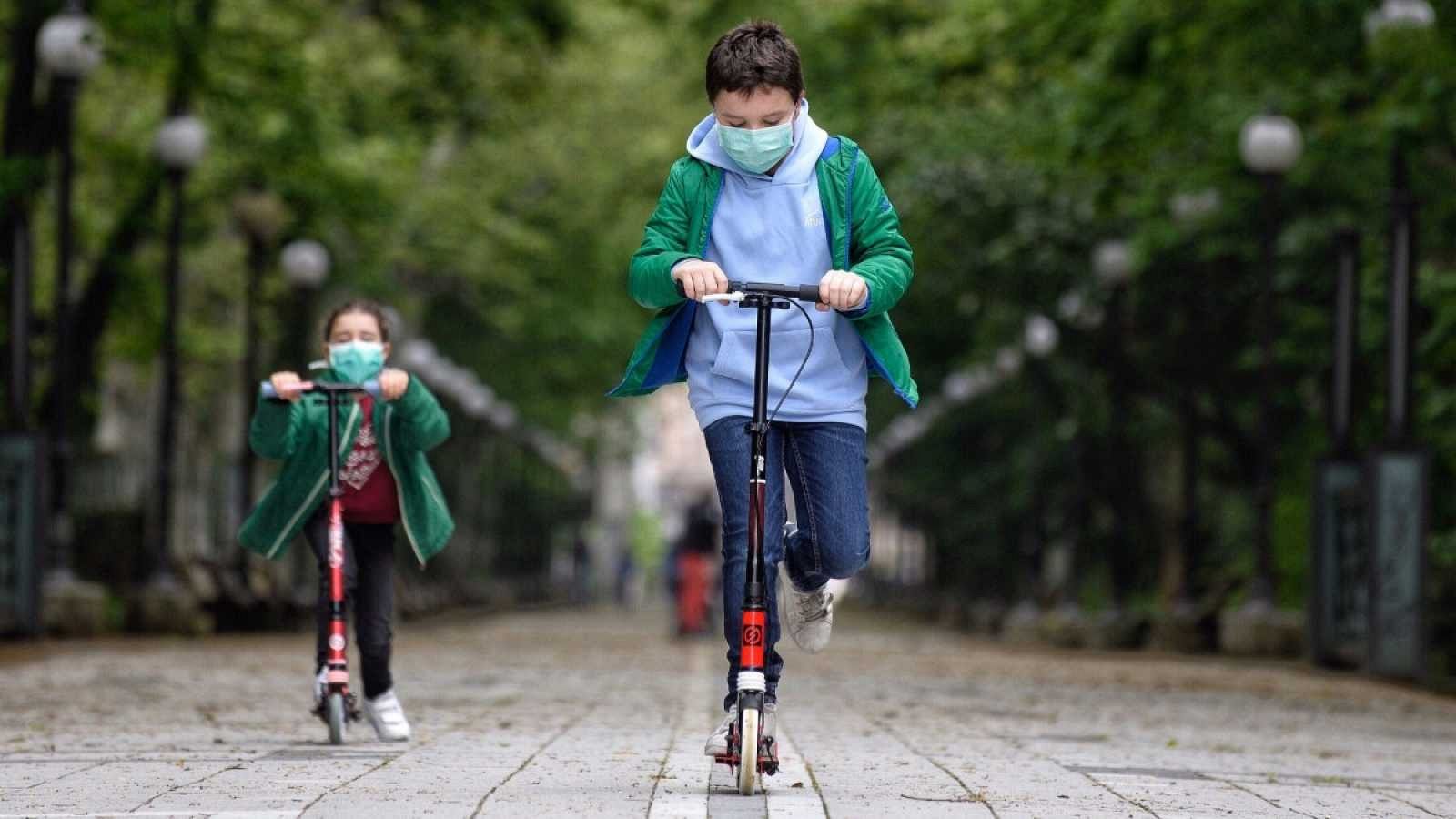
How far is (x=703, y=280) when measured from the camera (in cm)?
632

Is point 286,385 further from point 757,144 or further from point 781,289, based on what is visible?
point 781,289

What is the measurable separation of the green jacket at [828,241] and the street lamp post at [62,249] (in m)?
11.9

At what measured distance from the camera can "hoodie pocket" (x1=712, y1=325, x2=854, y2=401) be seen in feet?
21.8

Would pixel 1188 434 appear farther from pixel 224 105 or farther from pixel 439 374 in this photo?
pixel 439 374

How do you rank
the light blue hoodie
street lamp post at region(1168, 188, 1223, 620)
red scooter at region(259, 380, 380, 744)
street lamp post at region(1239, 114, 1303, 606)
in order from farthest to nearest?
street lamp post at region(1168, 188, 1223, 620)
street lamp post at region(1239, 114, 1303, 606)
red scooter at region(259, 380, 380, 744)
the light blue hoodie

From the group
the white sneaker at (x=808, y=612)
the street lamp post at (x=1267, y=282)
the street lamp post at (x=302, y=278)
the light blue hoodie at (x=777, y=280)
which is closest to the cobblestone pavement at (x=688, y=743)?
the white sneaker at (x=808, y=612)

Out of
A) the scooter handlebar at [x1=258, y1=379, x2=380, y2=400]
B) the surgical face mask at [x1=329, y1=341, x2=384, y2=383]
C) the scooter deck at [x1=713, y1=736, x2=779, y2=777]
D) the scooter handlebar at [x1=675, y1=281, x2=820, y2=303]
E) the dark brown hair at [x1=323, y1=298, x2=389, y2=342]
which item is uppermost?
the dark brown hair at [x1=323, y1=298, x2=389, y2=342]

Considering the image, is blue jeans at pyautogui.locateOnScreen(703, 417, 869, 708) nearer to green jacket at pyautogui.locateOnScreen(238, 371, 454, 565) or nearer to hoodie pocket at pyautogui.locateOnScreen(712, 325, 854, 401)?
hoodie pocket at pyautogui.locateOnScreen(712, 325, 854, 401)

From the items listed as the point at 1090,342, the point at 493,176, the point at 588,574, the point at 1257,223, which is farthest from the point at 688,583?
the point at 588,574

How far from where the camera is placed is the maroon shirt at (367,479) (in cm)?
862

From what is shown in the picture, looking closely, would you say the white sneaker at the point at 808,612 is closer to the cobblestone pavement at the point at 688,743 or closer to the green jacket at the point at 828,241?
the cobblestone pavement at the point at 688,743

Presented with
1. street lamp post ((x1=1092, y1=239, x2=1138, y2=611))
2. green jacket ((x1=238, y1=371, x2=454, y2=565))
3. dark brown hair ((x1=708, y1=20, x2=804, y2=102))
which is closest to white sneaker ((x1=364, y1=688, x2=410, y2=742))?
green jacket ((x1=238, y1=371, x2=454, y2=565))

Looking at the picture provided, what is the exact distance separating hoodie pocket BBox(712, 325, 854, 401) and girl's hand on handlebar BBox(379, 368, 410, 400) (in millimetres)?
1832

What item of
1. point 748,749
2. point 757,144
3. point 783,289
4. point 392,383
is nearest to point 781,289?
point 783,289
